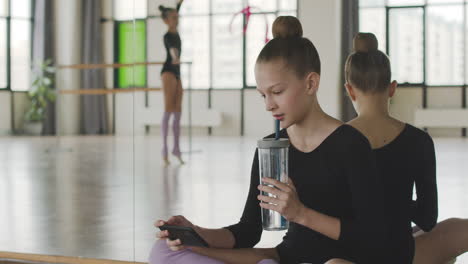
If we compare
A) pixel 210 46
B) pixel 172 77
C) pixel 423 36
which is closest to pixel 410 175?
pixel 423 36

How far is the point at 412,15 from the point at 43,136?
8069 mm

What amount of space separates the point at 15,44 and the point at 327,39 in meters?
8.30

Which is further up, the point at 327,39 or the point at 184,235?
the point at 327,39

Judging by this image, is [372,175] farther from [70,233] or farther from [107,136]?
[107,136]

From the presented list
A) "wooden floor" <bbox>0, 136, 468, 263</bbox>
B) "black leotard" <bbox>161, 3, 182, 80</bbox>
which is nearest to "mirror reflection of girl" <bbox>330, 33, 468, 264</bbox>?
"wooden floor" <bbox>0, 136, 468, 263</bbox>

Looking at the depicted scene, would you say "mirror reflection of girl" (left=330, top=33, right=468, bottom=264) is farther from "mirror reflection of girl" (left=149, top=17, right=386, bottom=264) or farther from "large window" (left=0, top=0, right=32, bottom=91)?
"large window" (left=0, top=0, right=32, bottom=91)

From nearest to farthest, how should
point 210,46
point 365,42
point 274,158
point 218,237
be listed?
point 274,158 < point 218,237 < point 365,42 < point 210,46

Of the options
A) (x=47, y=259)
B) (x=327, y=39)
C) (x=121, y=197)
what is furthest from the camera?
(x=121, y=197)

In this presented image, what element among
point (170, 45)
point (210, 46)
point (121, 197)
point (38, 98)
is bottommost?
point (121, 197)

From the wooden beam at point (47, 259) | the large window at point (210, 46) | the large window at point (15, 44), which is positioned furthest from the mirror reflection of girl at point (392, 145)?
the large window at point (15, 44)

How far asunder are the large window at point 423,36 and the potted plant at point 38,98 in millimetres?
7852

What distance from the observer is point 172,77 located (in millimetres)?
3896

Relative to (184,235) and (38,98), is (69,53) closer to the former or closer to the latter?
(38,98)

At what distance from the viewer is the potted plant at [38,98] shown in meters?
9.40
